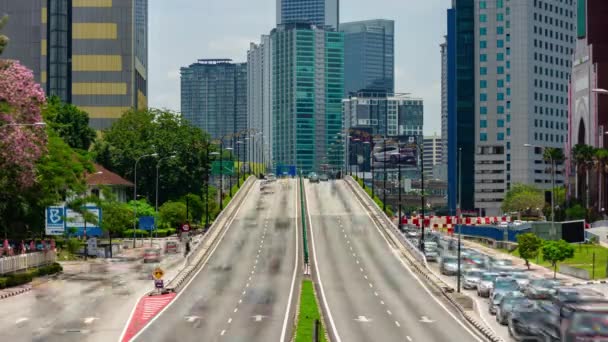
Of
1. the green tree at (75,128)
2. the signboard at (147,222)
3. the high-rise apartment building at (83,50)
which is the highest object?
the high-rise apartment building at (83,50)

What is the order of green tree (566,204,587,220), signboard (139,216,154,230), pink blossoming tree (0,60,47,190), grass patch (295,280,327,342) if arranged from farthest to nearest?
green tree (566,204,587,220)
signboard (139,216,154,230)
pink blossoming tree (0,60,47,190)
grass patch (295,280,327,342)

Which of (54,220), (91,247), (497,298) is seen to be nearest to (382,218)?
(91,247)

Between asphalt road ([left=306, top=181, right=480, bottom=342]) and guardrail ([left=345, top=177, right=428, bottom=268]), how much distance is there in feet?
4.12

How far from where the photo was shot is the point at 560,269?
8325 cm

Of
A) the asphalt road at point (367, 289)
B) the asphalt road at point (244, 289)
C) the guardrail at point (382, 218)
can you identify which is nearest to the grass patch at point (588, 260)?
the guardrail at point (382, 218)

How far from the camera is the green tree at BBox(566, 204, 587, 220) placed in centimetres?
13149

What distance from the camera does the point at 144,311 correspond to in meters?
56.3

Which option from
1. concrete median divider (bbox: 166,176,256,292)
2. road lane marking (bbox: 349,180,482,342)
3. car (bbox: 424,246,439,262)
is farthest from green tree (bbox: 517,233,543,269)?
concrete median divider (bbox: 166,176,256,292)

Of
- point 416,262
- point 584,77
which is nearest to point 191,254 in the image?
point 416,262

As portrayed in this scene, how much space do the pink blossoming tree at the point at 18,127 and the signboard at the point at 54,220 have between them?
24.4ft

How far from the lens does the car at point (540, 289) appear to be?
58.8 metres

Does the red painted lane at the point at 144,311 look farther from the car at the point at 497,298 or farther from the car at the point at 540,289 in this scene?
the car at the point at 540,289

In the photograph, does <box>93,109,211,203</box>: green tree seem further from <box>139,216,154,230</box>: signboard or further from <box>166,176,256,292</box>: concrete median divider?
<box>139,216,154,230</box>: signboard

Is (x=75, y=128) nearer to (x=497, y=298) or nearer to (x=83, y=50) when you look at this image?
(x=83, y=50)
